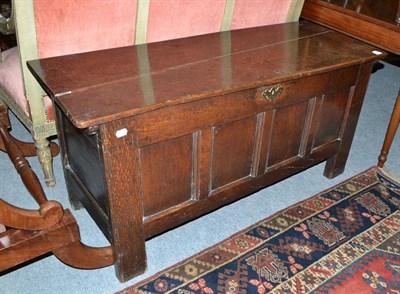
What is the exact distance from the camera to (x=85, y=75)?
165cm

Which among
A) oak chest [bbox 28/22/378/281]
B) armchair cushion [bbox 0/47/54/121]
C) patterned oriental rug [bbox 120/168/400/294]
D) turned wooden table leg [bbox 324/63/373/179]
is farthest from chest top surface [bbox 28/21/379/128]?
patterned oriental rug [bbox 120/168/400/294]

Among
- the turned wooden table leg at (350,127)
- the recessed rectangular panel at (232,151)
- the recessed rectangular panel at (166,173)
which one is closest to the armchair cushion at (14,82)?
the recessed rectangular panel at (166,173)

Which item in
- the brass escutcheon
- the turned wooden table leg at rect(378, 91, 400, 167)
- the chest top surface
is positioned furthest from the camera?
the turned wooden table leg at rect(378, 91, 400, 167)

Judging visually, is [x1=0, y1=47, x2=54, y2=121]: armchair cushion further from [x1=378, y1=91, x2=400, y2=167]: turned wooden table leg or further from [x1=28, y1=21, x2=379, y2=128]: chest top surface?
[x1=378, y1=91, x2=400, y2=167]: turned wooden table leg

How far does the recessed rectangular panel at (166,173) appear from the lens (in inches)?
63.5

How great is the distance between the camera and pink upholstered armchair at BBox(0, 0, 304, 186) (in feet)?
5.61

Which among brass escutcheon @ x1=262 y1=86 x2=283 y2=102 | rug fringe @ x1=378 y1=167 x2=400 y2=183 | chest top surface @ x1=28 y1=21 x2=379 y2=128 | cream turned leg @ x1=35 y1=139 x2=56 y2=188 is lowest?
rug fringe @ x1=378 y1=167 x2=400 y2=183

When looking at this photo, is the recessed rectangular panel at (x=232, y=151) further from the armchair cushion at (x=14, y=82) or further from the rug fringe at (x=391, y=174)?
the rug fringe at (x=391, y=174)

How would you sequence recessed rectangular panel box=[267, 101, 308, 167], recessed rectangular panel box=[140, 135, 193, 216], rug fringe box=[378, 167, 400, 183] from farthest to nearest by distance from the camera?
rug fringe box=[378, 167, 400, 183] → recessed rectangular panel box=[267, 101, 308, 167] → recessed rectangular panel box=[140, 135, 193, 216]

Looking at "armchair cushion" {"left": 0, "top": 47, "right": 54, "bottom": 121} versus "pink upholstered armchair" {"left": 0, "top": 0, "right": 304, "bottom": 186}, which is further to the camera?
"armchair cushion" {"left": 0, "top": 47, "right": 54, "bottom": 121}

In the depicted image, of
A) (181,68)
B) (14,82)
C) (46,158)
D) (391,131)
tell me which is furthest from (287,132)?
(14,82)

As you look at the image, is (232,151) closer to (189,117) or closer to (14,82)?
(189,117)

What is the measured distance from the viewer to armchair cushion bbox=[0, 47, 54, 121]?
1.97 meters

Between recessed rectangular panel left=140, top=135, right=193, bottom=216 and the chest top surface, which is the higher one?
the chest top surface
